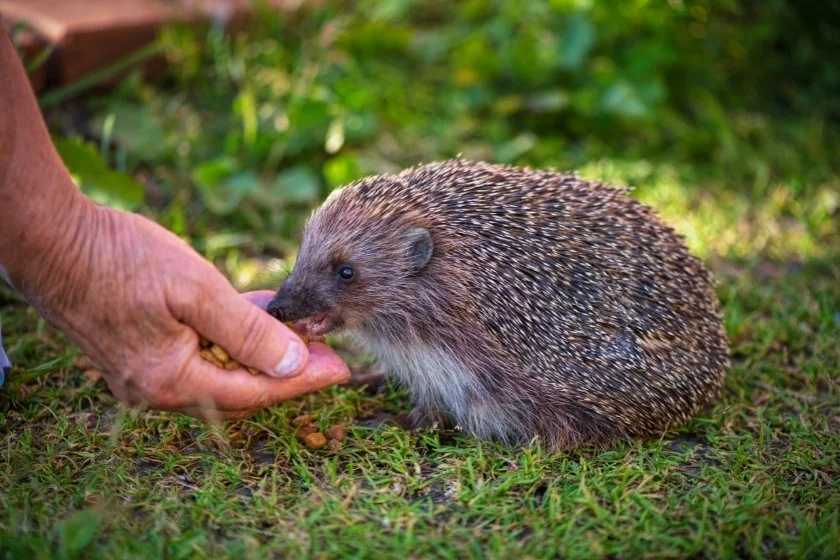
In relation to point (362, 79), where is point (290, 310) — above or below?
below

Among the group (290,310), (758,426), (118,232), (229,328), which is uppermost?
(118,232)

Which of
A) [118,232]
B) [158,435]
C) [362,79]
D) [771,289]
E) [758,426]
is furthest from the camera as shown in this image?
[362,79]

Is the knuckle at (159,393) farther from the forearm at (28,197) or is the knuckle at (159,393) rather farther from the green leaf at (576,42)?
the green leaf at (576,42)

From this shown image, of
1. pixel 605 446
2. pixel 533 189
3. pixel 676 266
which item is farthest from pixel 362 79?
pixel 605 446

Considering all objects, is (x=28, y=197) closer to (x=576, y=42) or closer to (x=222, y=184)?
(x=222, y=184)

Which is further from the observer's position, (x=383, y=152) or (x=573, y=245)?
(x=383, y=152)

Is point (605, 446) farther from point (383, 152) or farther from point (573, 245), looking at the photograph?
point (383, 152)

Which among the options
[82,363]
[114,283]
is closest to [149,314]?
[114,283]
